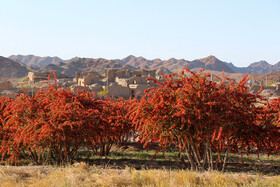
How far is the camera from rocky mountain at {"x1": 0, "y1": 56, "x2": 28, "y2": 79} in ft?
368

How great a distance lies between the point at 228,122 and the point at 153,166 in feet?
15.0

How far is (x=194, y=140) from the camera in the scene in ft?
30.2

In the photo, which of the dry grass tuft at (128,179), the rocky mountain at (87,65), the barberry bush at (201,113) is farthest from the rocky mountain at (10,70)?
the barberry bush at (201,113)

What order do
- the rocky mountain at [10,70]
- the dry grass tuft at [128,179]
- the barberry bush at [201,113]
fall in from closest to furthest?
the dry grass tuft at [128,179] < the barberry bush at [201,113] < the rocky mountain at [10,70]

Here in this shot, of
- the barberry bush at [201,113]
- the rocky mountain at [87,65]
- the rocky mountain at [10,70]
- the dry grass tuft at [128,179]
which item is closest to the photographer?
the dry grass tuft at [128,179]

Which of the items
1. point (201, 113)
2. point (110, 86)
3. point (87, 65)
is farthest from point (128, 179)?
point (87, 65)

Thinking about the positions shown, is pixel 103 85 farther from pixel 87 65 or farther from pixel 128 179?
pixel 87 65

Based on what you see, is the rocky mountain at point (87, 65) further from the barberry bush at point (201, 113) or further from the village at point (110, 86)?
the barberry bush at point (201, 113)

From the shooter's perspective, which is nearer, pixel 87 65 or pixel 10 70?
pixel 10 70

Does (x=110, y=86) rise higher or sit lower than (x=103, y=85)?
higher

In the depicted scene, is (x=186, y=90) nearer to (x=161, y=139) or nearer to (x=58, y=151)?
(x=161, y=139)

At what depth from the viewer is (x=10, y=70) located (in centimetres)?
11481

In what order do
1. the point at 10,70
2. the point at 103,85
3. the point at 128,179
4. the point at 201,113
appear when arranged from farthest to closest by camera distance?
the point at 10,70 < the point at 103,85 < the point at 201,113 < the point at 128,179

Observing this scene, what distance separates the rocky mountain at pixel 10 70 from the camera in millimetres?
112188
